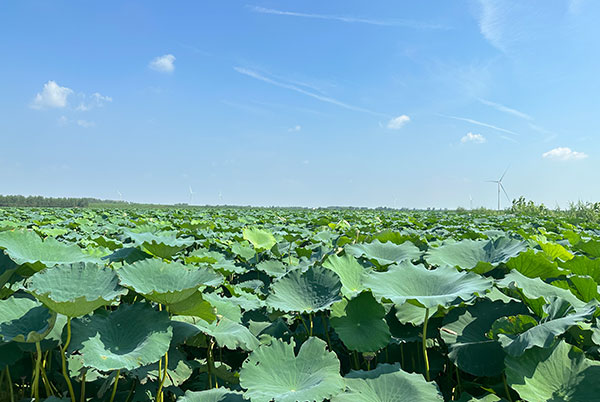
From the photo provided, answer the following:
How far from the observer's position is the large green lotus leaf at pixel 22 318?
1.12m

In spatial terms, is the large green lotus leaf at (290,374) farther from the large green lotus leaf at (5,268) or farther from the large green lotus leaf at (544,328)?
the large green lotus leaf at (5,268)

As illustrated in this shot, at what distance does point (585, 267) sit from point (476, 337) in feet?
2.80

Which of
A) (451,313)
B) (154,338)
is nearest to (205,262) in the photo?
(154,338)

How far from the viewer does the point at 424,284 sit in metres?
1.48

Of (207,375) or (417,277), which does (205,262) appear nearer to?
(207,375)

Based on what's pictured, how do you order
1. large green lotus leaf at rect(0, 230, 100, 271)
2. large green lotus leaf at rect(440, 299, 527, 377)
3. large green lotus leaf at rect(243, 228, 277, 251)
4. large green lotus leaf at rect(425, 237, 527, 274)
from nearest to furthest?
1. large green lotus leaf at rect(440, 299, 527, 377)
2. large green lotus leaf at rect(0, 230, 100, 271)
3. large green lotus leaf at rect(425, 237, 527, 274)
4. large green lotus leaf at rect(243, 228, 277, 251)

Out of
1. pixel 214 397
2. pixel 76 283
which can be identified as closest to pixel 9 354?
pixel 76 283

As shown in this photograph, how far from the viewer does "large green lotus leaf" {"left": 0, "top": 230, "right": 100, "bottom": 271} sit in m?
1.46

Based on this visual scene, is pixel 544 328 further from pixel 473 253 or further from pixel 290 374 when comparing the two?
pixel 473 253

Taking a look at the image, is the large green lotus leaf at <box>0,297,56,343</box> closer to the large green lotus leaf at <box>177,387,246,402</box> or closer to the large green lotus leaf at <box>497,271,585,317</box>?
the large green lotus leaf at <box>177,387,246,402</box>

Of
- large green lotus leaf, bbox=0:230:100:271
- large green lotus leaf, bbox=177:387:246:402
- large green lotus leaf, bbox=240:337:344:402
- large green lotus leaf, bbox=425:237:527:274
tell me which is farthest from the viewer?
large green lotus leaf, bbox=425:237:527:274

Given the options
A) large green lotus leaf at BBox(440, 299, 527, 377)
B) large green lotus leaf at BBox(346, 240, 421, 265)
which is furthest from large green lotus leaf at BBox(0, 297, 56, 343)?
large green lotus leaf at BBox(346, 240, 421, 265)

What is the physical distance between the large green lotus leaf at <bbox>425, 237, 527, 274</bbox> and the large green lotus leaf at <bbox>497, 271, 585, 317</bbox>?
0.37m

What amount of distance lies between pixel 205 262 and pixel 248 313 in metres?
0.49
